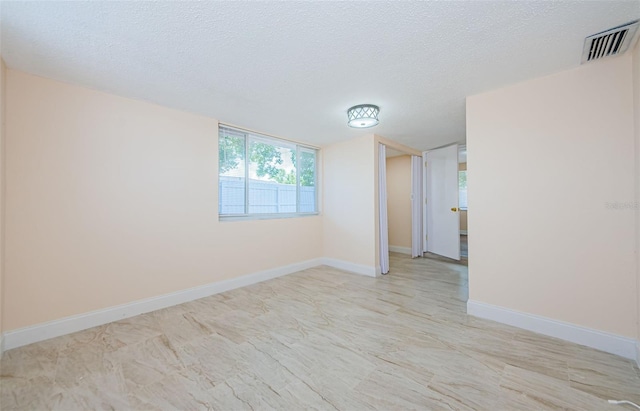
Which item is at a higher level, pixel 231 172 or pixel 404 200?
pixel 231 172

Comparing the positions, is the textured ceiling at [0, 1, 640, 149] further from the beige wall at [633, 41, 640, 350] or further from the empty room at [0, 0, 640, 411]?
the beige wall at [633, 41, 640, 350]

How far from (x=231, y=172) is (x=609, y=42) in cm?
395

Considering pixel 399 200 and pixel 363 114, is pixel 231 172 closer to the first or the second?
pixel 363 114

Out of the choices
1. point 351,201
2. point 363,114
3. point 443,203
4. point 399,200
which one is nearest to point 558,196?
point 363,114

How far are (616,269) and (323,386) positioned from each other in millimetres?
2468

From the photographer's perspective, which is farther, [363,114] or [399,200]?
[399,200]

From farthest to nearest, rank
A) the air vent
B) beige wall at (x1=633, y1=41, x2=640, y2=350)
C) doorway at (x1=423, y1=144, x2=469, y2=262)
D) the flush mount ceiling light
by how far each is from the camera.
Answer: doorway at (x1=423, y1=144, x2=469, y2=262) → the flush mount ceiling light → beige wall at (x1=633, y1=41, x2=640, y2=350) → the air vent

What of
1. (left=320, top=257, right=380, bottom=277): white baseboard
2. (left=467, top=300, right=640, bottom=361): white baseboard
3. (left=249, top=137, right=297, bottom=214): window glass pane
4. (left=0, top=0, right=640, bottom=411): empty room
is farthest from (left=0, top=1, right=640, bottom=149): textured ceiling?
(left=320, top=257, right=380, bottom=277): white baseboard

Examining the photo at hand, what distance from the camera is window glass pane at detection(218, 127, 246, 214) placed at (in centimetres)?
345

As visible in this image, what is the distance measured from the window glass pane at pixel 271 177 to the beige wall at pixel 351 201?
738 millimetres

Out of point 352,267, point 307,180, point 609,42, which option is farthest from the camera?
point 307,180

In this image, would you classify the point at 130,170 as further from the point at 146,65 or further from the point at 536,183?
the point at 536,183

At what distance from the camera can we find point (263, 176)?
3.95 meters

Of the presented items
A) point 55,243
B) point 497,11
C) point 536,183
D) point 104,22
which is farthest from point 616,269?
point 55,243
